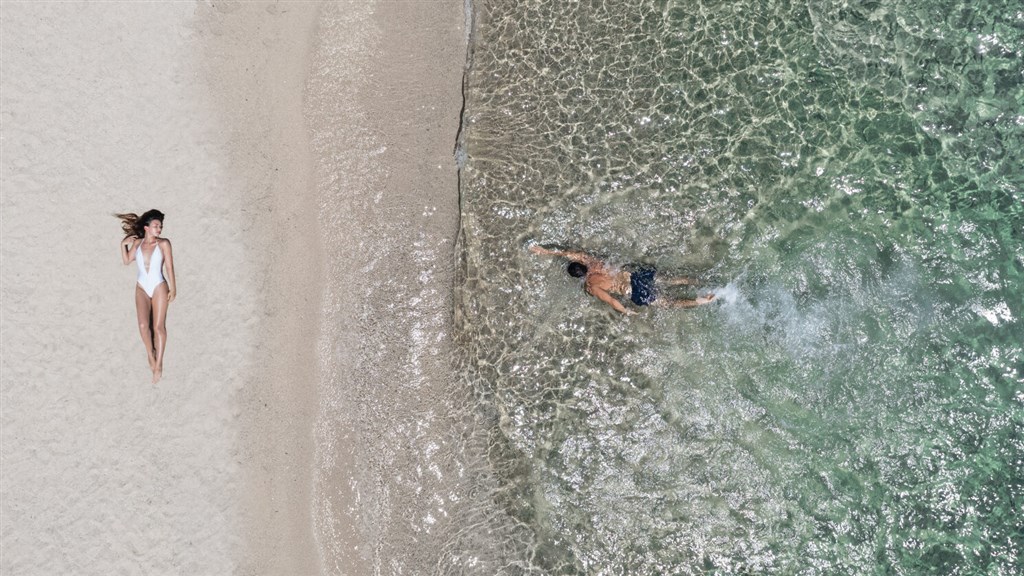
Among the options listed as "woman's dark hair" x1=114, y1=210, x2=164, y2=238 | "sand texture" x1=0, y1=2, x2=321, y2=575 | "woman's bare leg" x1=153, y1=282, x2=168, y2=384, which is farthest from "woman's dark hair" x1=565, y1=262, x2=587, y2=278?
"woman's dark hair" x1=114, y1=210, x2=164, y2=238

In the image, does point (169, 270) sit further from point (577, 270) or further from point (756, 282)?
point (756, 282)

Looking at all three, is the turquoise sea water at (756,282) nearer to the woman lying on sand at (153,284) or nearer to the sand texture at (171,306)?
the sand texture at (171,306)

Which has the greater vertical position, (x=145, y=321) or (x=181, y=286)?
(x=181, y=286)

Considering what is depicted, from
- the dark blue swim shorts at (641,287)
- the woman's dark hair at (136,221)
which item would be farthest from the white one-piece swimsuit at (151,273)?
the dark blue swim shorts at (641,287)

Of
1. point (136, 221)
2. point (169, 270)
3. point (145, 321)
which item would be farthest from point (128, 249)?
point (145, 321)

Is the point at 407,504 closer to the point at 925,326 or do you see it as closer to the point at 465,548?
the point at 465,548

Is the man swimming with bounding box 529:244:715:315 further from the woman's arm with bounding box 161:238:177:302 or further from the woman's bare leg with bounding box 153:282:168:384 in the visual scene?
the woman's bare leg with bounding box 153:282:168:384

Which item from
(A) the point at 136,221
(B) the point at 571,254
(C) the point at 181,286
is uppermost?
(A) the point at 136,221
